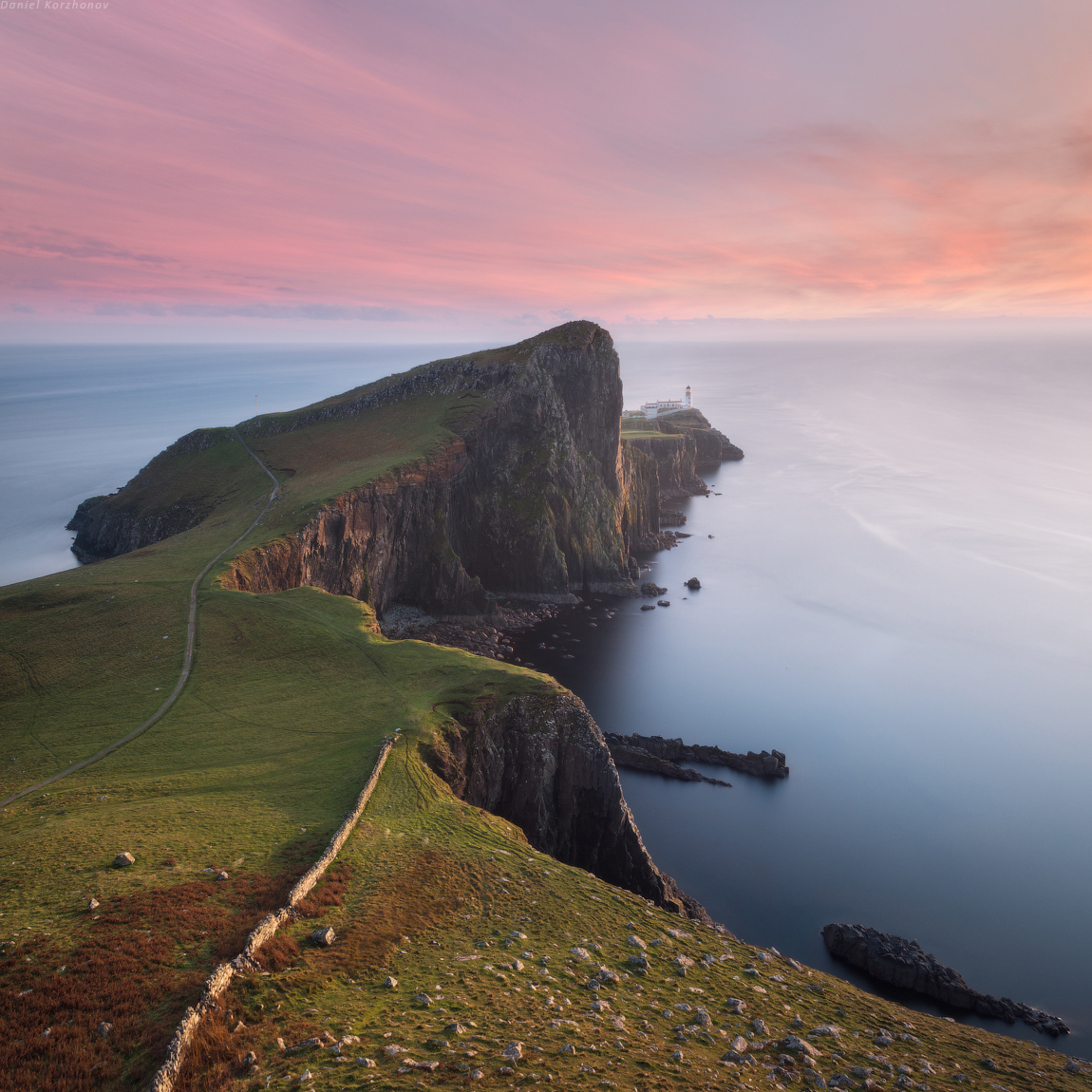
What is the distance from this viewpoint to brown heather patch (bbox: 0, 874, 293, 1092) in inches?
675

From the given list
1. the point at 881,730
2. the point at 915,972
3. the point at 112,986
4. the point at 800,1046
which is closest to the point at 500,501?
the point at 881,730

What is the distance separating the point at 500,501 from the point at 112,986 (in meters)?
99.3

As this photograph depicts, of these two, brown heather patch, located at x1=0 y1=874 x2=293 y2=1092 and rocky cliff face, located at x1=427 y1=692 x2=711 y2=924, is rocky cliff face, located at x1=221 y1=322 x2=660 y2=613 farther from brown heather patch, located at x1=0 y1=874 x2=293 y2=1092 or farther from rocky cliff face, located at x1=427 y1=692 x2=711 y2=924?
brown heather patch, located at x1=0 y1=874 x2=293 y2=1092

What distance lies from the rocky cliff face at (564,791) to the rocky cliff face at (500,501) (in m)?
45.6

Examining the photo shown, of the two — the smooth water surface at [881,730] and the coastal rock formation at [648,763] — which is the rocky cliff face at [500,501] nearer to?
the smooth water surface at [881,730]

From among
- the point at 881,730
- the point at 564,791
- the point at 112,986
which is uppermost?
the point at 112,986

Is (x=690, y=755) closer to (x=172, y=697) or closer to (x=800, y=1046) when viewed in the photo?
(x=800, y=1046)

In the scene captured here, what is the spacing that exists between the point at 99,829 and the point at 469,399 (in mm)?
103502

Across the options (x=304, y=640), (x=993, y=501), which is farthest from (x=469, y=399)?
(x=993, y=501)

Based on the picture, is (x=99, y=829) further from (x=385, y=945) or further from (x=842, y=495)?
(x=842, y=495)

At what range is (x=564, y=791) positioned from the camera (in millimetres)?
49781

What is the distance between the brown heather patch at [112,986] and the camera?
17.2 meters

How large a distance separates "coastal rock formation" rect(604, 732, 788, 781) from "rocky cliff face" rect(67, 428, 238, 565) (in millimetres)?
85378

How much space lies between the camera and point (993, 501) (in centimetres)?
18300
